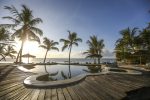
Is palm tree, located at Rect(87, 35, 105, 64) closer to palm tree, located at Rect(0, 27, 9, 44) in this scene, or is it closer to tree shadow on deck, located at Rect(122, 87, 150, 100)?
palm tree, located at Rect(0, 27, 9, 44)

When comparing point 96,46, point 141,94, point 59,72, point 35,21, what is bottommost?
point 141,94

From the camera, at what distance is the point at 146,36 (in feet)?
86.3

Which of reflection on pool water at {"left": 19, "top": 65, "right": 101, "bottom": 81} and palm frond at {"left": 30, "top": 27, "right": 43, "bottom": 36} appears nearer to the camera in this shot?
reflection on pool water at {"left": 19, "top": 65, "right": 101, "bottom": 81}

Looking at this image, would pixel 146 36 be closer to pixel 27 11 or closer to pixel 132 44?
pixel 132 44

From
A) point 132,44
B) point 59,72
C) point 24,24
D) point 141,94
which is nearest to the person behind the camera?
point 141,94

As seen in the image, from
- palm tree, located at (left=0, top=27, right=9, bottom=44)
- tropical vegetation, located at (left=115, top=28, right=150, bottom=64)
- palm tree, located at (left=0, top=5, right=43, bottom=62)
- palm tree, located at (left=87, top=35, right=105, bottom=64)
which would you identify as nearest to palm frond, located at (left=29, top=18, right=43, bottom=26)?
palm tree, located at (left=0, top=5, right=43, bottom=62)

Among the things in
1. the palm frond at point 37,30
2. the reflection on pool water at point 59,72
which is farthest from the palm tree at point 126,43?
the palm frond at point 37,30

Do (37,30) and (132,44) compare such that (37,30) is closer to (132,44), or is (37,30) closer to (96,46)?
(96,46)

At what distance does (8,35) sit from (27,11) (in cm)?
642

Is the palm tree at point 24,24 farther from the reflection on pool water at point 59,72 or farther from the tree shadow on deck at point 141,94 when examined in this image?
the tree shadow on deck at point 141,94

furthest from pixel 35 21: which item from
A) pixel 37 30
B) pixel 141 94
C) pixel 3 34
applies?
pixel 141 94

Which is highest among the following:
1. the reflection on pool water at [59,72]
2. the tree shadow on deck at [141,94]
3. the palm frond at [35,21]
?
the palm frond at [35,21]

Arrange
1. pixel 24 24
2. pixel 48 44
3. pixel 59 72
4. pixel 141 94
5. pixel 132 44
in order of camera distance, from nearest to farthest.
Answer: pixel 141 94 → pixel 59 72 → pixel 24 24 → pixel 132 44 → pixel 48 44

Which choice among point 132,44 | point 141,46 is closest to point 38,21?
point 132,44
